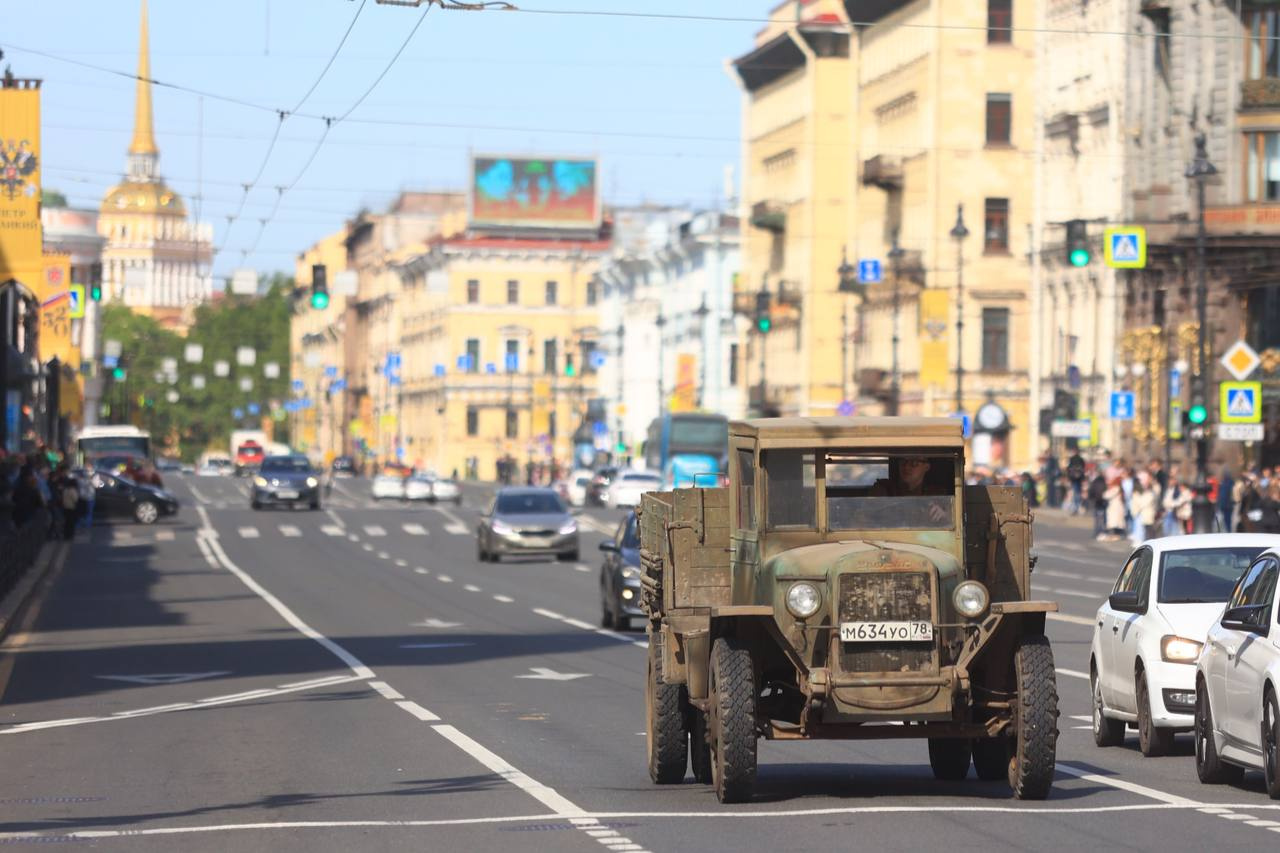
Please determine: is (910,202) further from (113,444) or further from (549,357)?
(549,357)

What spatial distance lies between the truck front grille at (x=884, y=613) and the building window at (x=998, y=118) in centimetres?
8479

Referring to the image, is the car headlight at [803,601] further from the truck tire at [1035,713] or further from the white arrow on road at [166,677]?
the white arrow on road at [166,677]

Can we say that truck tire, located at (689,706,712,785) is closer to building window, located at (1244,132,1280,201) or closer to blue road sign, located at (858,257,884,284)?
building window, located at (1244,132,1280,201)

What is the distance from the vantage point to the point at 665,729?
584 inches

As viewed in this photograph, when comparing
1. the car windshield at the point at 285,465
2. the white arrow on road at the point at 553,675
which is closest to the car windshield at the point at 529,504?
the car windshield at the point at 285,465

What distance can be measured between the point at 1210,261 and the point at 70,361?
3227 cm

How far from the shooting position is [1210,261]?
219ft

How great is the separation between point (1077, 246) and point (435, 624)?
55.0 ft

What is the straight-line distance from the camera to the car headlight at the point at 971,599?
13.5 m

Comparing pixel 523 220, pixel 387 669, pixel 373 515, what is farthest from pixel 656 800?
pixel 523 220

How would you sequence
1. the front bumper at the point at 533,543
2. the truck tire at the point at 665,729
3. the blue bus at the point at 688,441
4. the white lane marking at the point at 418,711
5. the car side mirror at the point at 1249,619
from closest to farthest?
the car side mirror at the point at 1249,619 < the truck tire at the point at 665,729 < the white lane marking at the point at 418,711 < the front bumper at the point at 533,543 < the blue bus at the point at 688,441

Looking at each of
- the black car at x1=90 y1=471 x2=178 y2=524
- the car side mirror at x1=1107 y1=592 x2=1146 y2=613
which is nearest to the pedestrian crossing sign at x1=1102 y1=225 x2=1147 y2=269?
the black car at x1=90 y1=471 x2=178 y2=524

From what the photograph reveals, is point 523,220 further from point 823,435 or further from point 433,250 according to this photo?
point 823,435

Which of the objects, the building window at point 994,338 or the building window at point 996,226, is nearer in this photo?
the building window at point 994,338
